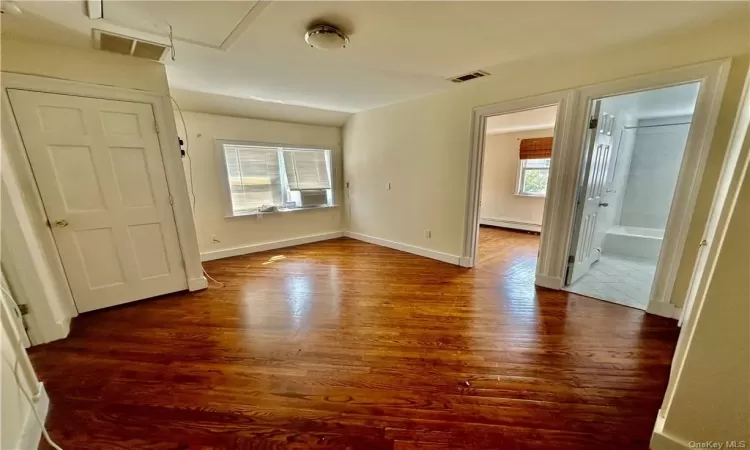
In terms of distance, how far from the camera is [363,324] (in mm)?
2273

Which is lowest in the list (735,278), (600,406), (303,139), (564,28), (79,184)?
(600,406)

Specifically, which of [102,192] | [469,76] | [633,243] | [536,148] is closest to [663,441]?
[469,76]

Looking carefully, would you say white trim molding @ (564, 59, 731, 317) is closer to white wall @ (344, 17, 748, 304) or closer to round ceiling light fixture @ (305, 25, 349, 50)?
white wall @ (344, 17, 748, 304)

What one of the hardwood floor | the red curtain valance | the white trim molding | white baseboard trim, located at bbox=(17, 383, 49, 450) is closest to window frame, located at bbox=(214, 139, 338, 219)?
the hardwood floor

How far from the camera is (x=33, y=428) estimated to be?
1.27 metres

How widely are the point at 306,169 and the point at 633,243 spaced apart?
534cm

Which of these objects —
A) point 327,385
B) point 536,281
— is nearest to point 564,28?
point 536,281

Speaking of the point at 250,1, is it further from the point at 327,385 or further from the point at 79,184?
the point at 327,385

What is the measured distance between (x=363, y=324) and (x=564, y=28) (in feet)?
8.81

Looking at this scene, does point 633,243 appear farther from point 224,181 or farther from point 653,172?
point 224,181

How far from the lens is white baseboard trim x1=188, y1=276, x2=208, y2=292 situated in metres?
2.91

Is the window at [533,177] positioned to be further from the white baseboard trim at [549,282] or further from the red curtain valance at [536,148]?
the white baseboard trim at [549,282]

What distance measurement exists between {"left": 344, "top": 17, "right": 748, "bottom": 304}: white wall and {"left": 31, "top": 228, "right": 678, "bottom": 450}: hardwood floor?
1106 mm

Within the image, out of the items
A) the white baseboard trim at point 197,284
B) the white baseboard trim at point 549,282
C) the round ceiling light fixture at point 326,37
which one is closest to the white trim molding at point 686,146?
the white baseboard trim at point 549,282
